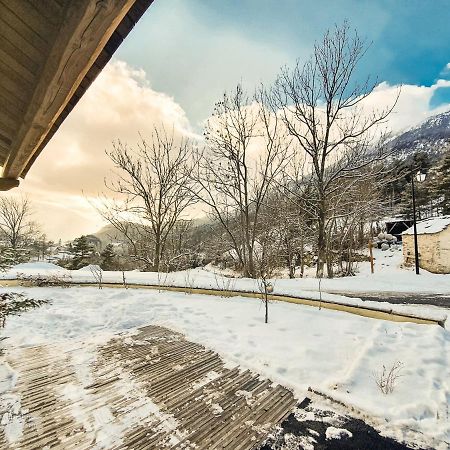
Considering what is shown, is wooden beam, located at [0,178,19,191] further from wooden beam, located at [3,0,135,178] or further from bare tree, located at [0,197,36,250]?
bare tree, located at [0,197,36,250]

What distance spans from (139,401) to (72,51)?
3.26 meters

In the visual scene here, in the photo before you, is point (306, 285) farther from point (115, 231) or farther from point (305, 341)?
point (115, 231)

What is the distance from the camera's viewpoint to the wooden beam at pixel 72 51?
1021 mm

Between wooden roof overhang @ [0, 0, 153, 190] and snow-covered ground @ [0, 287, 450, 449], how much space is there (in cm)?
353

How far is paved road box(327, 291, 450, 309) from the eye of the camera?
324 inches

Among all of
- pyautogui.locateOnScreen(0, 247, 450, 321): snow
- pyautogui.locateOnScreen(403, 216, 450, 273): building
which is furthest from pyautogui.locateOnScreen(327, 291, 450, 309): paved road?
pyautogui.locateOnScreen(403, 216, 450, 273): building

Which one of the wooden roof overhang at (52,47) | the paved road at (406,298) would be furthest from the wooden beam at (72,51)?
the paved road at (406,298)

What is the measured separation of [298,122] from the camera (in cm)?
1402

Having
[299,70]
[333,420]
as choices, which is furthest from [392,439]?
[299,70]

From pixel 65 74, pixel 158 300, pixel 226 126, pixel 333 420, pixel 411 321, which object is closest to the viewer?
pixel 65 74

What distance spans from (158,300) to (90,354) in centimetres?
360

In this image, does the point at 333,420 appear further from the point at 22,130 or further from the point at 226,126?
the point at 226,126

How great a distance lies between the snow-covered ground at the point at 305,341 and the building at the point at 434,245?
17015mm

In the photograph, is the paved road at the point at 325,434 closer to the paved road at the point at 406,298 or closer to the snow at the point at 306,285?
the snow at the point at 306,285
